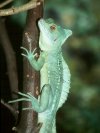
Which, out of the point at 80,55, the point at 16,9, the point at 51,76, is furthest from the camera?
the point at 80,55

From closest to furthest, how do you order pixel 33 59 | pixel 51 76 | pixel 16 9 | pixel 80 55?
pixel 16 9
pixel 33 59
pixel 51 76
pixel 80 55

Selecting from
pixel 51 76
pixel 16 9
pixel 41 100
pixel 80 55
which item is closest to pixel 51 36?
pixel 51 76

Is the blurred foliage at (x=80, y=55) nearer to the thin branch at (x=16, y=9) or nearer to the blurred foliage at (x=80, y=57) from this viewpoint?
the blurred foliage at (x=80, y=57)

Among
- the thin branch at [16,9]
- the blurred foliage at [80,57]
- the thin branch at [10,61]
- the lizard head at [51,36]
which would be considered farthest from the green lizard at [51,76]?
the blurred foliage at [80,57]

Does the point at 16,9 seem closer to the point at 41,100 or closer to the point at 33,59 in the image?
the point at 33,59

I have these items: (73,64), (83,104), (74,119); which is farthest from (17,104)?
(73,64)

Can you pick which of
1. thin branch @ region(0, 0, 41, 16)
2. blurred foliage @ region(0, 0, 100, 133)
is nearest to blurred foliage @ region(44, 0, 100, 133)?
blurred foliage @ region(0, 0, 100, 133)

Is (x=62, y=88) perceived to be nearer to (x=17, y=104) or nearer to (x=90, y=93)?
(x=17, y=104)
